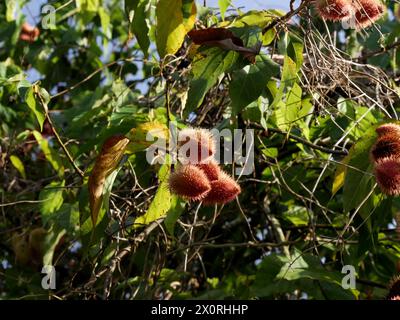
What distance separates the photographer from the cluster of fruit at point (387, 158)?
1727mm

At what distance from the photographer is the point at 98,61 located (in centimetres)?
375

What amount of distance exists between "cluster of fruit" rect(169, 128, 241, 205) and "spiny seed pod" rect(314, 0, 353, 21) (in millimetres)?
354

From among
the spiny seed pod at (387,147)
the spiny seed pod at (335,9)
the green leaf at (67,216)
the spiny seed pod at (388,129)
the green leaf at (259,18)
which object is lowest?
the green leaf at (67,216)

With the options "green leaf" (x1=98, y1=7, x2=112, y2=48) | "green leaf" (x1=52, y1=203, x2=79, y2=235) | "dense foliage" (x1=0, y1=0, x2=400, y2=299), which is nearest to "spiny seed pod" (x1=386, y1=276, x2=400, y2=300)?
"dense foliage" (x1=0, y1=0, x2=400, y2=299)

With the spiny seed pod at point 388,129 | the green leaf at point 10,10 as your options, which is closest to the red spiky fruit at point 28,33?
the green leaf at point 10,10

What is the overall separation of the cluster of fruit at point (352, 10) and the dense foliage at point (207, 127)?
30mm

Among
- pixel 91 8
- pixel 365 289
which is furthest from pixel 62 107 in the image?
pixel 365 289

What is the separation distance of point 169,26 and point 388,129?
504 millimetres

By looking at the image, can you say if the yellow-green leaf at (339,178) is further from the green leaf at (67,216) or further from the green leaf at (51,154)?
the green leaf at (51,154)

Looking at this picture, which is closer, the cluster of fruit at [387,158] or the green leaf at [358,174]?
the cluster of fruit at [387,158]

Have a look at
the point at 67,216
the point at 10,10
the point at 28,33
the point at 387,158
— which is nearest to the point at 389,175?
the point at 387,158

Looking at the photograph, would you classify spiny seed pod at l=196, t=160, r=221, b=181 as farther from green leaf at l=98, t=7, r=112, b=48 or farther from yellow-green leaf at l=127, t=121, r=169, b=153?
green leaf at l=98, t=7, r=112, b=48

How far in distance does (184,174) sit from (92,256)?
0.71 metres

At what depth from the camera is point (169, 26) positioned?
6.01 ft
